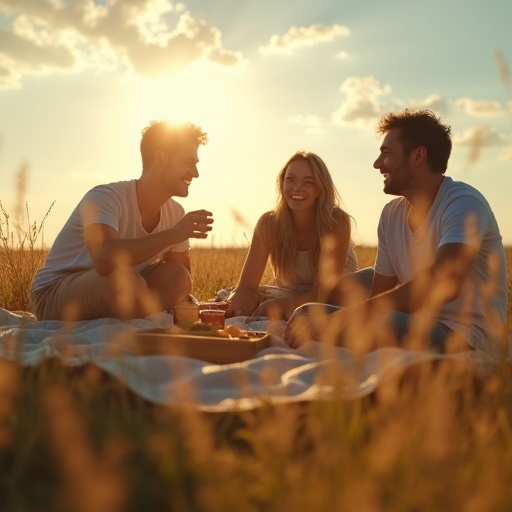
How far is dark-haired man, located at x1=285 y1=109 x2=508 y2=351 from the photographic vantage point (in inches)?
152

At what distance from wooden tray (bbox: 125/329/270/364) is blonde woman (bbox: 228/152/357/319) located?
2.33 m

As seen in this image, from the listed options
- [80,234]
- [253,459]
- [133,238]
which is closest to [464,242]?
[253,459]

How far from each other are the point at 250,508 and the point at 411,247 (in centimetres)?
324

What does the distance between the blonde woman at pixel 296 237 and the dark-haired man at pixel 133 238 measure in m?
0.63

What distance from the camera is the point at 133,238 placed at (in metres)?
5.50

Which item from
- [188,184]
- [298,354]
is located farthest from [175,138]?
[298,354]

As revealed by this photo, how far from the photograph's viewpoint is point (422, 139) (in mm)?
4715

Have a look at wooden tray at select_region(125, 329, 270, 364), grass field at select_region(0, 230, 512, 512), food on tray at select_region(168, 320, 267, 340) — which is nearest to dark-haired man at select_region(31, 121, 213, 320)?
food on tray at select_region(168, 320, 267, 340)

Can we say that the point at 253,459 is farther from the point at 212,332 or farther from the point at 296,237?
the point at 296,237

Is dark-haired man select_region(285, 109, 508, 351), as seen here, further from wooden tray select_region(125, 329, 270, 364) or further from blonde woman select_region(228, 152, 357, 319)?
blonde woman select_region(228, 152, 357, 319)

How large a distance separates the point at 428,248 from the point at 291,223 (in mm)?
2198

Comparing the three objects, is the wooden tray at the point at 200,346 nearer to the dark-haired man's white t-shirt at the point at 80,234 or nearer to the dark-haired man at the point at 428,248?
the dark-haired man at the point at 428,248

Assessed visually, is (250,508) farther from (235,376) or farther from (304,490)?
(235,376)

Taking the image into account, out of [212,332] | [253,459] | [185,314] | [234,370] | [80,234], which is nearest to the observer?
[253,459]
